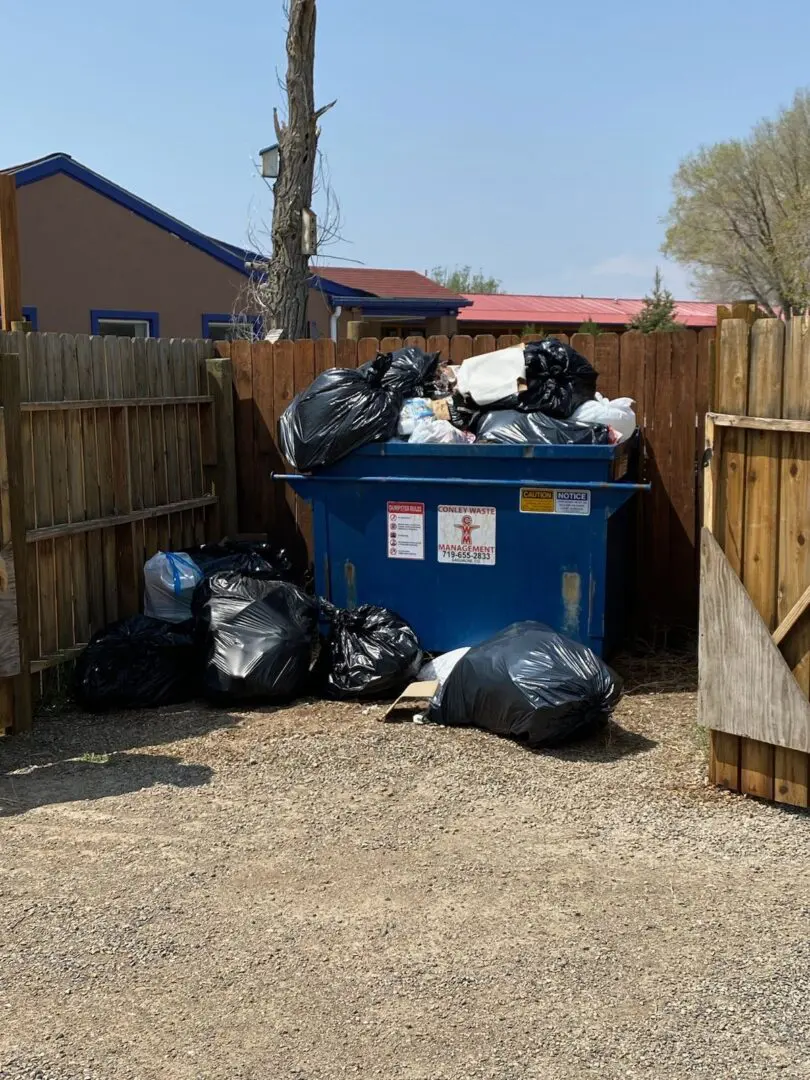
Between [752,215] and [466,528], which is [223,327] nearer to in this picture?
[466,528]

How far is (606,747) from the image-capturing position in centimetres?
531

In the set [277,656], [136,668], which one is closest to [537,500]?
[277,656]

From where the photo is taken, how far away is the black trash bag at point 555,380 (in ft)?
21.1

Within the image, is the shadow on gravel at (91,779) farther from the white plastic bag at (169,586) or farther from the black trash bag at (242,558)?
the black trash bag at (242,558)

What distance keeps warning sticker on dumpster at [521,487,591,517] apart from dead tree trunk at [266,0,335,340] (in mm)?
5581

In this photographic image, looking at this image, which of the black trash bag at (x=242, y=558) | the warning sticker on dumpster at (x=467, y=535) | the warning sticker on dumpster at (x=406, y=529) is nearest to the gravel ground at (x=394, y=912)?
the warning sticker on dumpster at (x=467, y=535)

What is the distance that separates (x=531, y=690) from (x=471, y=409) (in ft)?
6.69

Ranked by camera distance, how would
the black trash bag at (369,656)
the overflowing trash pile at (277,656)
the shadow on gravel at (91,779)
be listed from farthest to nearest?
the black trash bag at (369,656), the overflowing trash pile at (277,656), the shadow on gravel at (91,779)

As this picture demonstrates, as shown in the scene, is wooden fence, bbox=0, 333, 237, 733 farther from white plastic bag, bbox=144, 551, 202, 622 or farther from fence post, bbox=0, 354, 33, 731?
white plastic bag, bbox=144, 551, 202, 622

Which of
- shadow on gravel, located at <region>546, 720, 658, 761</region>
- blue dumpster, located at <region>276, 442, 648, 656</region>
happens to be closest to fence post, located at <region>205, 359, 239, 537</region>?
blue dumpster, located at <region>276, 442, 648, 656</region>

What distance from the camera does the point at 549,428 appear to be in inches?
245

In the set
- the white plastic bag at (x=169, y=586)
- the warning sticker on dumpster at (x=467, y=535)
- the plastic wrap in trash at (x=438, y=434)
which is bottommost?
the white plastic bag at (x=169, y=586)

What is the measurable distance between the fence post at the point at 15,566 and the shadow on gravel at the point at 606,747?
2561mm

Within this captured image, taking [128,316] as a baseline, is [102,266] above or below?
above
